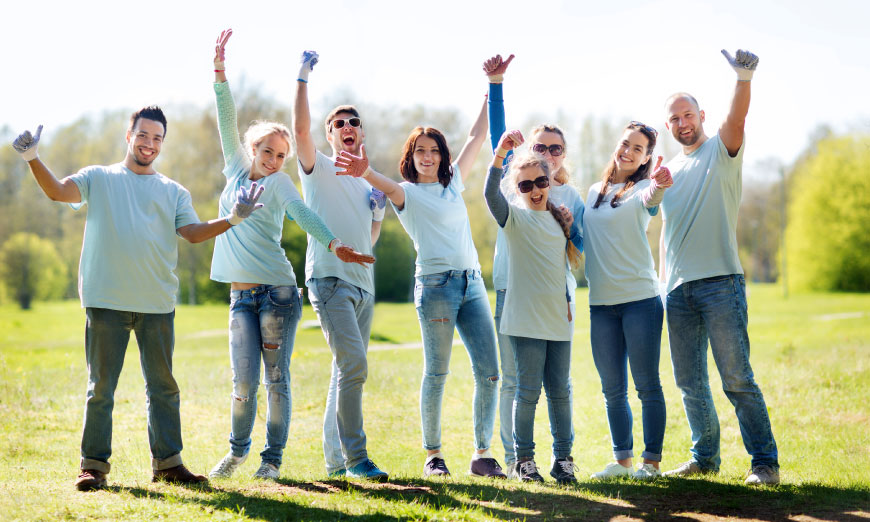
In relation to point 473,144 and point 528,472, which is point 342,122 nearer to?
point 473,144

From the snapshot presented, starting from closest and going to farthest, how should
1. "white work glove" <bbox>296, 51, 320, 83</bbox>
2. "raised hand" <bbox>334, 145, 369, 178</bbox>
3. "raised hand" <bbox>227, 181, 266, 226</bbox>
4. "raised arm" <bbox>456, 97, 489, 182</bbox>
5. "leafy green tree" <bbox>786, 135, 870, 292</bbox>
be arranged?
"raised hand" <bbox>227, 181, 266, 226</bbox>, "raised hand" <bbox>334, 145, 369, 178</bbox>, "white work glove" <bbox>296, 51, 320, 83</bbox>, "raised arm" <bbox>456, 97, 489, 182</bbox>, "leafy green tree" <bbox>786, 135, 870, 292</bbox>

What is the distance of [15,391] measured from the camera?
979 centimetres

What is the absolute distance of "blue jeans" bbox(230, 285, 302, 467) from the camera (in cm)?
521

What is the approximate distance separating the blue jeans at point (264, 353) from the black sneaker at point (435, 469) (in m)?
1.02

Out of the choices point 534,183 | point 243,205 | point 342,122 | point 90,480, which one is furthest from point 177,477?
point 534,183

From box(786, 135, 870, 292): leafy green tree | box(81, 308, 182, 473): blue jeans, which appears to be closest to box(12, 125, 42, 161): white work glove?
box(81, 308, 182, 473): blue jeans

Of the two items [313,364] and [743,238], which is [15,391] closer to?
[313,364]

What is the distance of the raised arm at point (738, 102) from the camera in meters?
4.99

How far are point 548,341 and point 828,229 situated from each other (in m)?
42.4

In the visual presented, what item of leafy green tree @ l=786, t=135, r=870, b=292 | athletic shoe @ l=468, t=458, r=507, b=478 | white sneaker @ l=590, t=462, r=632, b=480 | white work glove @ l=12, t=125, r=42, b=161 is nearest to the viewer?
white work glove @ l=12, t=125, r=42, b=161

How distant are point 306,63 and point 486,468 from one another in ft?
10.1

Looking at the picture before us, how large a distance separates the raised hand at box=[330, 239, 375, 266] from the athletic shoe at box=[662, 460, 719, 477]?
101 inches

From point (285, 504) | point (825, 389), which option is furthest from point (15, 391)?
point (825, 389)

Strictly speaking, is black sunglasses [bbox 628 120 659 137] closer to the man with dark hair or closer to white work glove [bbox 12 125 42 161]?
the man with dark hair
